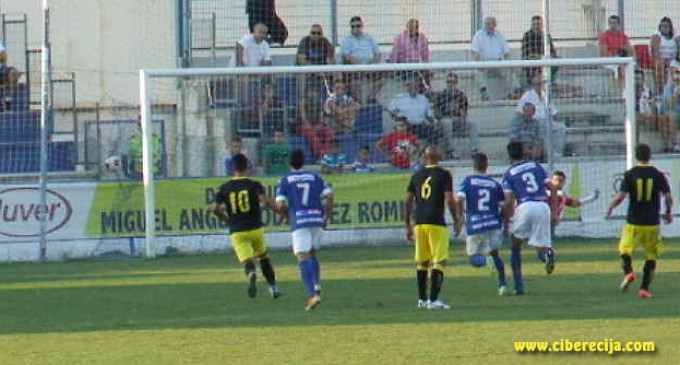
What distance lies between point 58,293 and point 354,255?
6393 millimetres

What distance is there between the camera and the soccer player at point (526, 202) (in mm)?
17984

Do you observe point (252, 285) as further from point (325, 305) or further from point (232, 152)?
point (232, 152)

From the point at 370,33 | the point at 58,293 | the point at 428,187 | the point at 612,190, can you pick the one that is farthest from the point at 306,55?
the point at 428,187

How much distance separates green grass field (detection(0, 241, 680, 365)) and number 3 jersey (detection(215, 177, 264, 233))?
951 mm

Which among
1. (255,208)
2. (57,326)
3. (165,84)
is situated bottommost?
(57,326)

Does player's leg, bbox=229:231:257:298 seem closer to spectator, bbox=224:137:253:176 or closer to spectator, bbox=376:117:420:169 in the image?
spectator, bbox=224:137:253:176

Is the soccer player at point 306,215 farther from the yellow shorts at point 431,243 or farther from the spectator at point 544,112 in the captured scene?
the spectator at point 544,112

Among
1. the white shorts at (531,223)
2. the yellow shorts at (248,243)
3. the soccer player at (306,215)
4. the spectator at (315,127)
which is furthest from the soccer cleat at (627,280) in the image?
the spectator at (315,127)

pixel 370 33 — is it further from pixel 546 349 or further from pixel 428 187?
pixel 546 349

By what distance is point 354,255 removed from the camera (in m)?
24.1

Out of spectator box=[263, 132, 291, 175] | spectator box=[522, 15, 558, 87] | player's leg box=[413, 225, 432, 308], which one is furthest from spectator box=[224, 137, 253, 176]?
player's leg box=[413, 225, 432, 308]

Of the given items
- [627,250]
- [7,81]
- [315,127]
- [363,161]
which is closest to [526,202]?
Result: [627,250]

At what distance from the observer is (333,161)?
82.7ft

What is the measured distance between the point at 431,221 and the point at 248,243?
279cm
